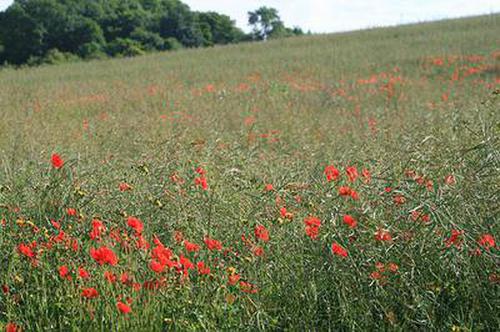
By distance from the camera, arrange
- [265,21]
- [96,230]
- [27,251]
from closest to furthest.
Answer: [27,251] < [96,230] < [265,21]

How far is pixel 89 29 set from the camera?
41438 millimetres

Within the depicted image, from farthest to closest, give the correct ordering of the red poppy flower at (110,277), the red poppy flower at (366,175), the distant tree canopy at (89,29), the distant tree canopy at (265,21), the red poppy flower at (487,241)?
the distant tree canopy at (265,21), the distant tree canopy at (89,29), the red poppy flower at (366,175), the red poppy flower at (110,277), the red poppy flower at (487,241)

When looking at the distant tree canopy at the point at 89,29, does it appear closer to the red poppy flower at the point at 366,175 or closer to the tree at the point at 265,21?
the tree at the point at 265,21

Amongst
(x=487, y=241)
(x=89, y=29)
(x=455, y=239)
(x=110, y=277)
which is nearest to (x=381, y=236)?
(x=455, y=239)

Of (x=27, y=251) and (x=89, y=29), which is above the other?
(x=89, y=29)

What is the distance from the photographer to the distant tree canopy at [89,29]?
135 feet

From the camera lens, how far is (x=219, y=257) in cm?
305

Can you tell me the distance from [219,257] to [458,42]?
16947 mm

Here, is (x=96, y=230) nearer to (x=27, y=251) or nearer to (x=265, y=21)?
(x=27, y=251)

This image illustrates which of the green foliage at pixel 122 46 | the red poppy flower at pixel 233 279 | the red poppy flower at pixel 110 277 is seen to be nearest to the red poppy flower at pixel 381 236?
the red poppy flower at pixel 233 279

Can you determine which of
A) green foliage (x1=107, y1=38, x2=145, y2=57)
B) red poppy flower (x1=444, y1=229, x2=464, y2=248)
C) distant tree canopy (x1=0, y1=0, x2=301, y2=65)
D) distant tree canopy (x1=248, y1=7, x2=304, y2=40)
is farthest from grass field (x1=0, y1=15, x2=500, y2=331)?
distant tree canopy (x1=248, y1=7, x2=304, y2=40)

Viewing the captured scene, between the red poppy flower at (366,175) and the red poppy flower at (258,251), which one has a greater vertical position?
the red poppy flower at (366,175)

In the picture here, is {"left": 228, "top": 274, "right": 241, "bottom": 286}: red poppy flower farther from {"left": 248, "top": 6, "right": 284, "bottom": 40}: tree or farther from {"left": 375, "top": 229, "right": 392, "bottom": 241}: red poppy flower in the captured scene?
{"left": 248, "top": 6, "right": 284, "bottom": 40}: tree

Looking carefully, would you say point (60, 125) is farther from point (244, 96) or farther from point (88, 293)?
point (88, 293)
